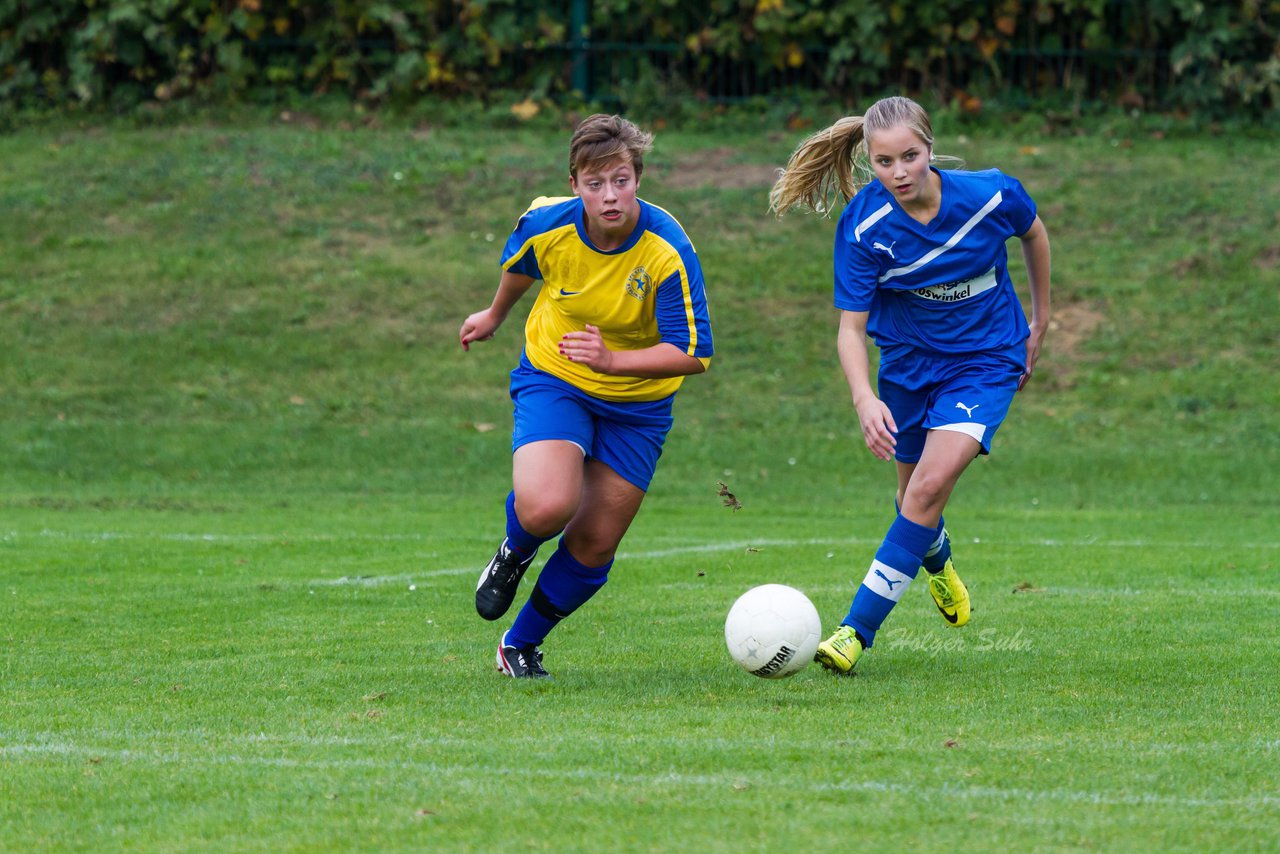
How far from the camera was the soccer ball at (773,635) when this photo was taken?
598 centimetres

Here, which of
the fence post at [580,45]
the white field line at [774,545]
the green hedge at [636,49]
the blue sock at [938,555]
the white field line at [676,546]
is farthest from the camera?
the fence post at [580,45]

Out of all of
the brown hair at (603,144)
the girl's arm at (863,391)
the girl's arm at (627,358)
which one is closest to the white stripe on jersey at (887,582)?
the girl's arm at (863,391)

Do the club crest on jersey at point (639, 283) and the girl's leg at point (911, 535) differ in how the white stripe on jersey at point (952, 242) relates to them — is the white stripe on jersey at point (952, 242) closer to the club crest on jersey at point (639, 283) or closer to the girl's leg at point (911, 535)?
the girl's leg at point (911, 535)

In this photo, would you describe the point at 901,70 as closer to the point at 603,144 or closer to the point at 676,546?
the point at 676,546

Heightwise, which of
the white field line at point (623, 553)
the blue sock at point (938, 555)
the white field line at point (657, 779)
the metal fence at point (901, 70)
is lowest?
the white field line at point (623, 553)

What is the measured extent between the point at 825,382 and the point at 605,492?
422 inches

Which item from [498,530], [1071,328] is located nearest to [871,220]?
[498,530]

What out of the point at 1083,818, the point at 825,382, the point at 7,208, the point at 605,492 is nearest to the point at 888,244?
the point at 605,492

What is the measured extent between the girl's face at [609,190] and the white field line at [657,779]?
2.26m

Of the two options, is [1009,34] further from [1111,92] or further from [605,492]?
[605,492]

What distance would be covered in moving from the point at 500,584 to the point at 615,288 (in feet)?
3.96

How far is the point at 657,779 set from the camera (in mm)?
4441

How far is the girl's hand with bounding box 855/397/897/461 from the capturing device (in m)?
5.88

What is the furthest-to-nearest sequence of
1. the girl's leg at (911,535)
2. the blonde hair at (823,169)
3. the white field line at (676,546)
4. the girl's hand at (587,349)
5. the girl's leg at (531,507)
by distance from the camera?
the white field line at (676,546)
the blonde hair at (823,169)
the girl's leg at (911,535)
the girl's leg at (531,507)
the girl's hand at (587,349)
